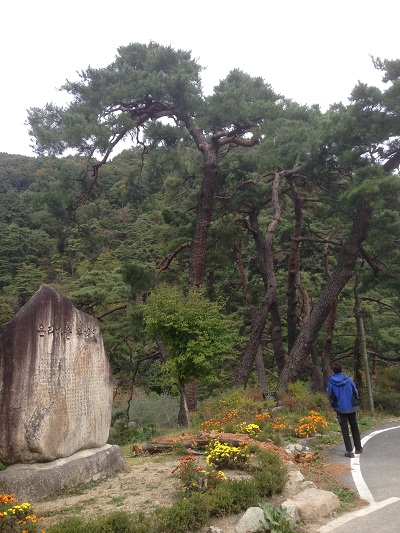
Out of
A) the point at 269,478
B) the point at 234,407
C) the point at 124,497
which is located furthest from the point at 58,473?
the point at 234,407

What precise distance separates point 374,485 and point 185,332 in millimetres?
6990

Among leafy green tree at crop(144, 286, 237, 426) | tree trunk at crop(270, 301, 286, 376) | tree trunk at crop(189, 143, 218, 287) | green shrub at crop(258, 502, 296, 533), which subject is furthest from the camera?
tree trunk at crop(270, 301, 286, 376)

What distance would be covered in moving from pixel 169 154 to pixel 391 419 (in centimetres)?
1246

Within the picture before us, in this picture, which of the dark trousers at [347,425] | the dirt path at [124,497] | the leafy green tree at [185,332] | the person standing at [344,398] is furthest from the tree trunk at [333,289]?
the dirt path at [124,497]

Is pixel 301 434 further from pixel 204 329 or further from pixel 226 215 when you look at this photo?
pixel 226 215

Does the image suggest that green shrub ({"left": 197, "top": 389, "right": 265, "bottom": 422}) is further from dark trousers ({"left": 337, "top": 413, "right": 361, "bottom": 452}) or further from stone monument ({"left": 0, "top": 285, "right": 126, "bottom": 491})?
stone monument ({"left": 0, "top": 285, "right": 126, "bottom": 491})

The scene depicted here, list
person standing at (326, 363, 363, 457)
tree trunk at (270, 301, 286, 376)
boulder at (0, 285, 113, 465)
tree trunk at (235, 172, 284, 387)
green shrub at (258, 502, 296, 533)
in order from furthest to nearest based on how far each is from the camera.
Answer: tree trunk at (270, 301, 286, 376), tree trunk at (235, 172, 284, 387), person standing at (326, 363, 363, 457), boulder at (0, 285, 113, 465), green shrub at (258, 502, 296, 533)

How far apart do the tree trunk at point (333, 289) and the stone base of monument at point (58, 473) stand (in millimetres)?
8817

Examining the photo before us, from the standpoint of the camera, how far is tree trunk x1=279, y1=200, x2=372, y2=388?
1538 centimetres

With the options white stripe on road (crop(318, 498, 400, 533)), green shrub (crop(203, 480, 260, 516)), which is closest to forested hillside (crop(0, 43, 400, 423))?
green shrub (crop(203, 480, 260, 516))

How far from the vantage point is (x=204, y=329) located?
42.6ft

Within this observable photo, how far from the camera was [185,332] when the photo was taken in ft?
42.2

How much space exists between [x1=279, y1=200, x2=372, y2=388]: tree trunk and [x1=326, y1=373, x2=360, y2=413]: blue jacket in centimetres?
772

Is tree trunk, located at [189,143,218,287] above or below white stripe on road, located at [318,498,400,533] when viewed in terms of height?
above
